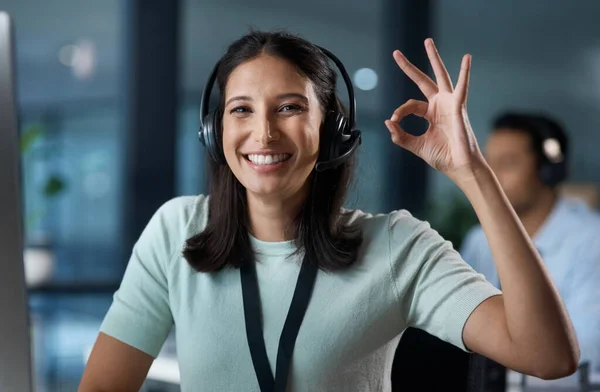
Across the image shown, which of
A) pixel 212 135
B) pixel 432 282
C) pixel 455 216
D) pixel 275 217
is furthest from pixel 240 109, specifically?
pixel 455 216

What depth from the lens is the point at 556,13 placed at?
16.3 feet

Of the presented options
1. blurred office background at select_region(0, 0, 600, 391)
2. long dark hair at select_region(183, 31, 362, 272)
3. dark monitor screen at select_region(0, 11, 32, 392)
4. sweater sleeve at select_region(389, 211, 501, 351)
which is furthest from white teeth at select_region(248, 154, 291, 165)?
blurred office background at select_region(0, 0, 600, 391)

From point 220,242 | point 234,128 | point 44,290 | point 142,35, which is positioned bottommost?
point 44,290

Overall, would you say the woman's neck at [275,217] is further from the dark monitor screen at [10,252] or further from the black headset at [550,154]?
the black headset at [550,154]

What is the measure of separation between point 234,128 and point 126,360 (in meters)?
0.47

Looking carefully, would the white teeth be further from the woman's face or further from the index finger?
the index finger

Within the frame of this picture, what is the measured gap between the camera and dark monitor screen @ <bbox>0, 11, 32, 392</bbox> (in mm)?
794

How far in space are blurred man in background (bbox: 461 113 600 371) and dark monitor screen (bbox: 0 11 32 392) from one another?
216 centimetres

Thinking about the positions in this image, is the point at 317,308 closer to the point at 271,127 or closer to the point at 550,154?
the point at 271,127

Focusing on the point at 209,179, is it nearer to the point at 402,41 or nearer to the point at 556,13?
the point at 402,41

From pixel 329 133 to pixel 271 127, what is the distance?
12 centimetres

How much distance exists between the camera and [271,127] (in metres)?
1.34

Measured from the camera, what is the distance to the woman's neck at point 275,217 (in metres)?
1.44

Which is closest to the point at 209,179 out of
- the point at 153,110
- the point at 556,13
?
the point at 153,110
